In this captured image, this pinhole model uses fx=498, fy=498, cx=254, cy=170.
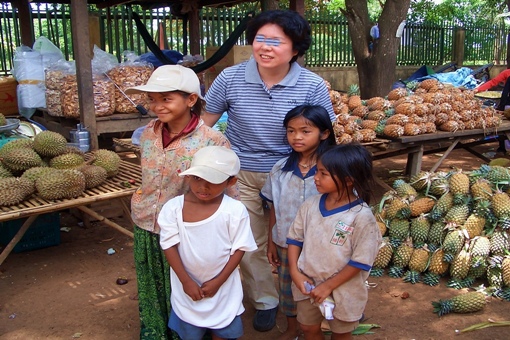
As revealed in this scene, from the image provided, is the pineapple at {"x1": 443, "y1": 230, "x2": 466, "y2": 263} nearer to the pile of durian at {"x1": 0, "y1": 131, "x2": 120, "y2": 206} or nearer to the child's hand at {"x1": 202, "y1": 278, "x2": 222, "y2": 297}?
the child's hand at {"x1": 202, "y1": 278, "x2": 222, "y2": 297}

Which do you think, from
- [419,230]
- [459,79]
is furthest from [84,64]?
[459,79]

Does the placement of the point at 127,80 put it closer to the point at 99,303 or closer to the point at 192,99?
the point at 99,303

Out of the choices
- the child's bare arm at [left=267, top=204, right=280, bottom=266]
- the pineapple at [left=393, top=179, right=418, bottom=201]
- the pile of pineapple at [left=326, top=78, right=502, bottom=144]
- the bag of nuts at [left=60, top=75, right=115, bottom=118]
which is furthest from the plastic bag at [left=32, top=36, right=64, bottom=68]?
the child's bare arm at [left=267, top=204, right=280, bottom=266]

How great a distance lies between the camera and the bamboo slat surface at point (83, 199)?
3.24 meters

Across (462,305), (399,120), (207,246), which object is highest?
(399,120)

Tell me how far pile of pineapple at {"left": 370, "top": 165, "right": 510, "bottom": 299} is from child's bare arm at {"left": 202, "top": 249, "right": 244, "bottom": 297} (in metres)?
2.08

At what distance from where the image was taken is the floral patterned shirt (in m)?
2.32

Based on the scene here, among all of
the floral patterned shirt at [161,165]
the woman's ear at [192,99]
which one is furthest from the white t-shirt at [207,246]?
the woman's ear at [192,99]

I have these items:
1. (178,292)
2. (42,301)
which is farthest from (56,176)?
(178,292)

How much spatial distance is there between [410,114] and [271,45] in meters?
3.30

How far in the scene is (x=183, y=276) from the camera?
7.15ft

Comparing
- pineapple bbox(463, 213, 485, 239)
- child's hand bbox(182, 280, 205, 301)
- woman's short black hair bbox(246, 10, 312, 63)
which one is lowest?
pineapple bbox(463, 213, 485, 239)

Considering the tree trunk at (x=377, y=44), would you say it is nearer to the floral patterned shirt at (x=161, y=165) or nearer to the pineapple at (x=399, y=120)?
the pineapple at (x=399, y=120)

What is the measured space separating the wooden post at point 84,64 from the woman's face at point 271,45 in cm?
302
